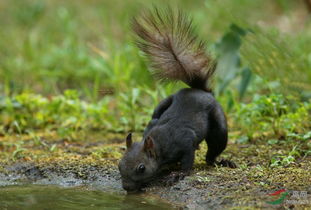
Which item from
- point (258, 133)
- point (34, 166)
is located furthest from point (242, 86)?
point (34, 166)

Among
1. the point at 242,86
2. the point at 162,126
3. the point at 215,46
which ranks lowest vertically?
the point at 162,126

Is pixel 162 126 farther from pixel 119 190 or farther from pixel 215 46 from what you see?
pixel 215 46

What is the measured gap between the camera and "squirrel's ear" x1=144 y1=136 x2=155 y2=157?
4.49 meters

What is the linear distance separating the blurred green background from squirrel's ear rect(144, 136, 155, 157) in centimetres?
63

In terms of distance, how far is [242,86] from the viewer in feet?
23.0

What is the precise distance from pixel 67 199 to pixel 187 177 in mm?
964

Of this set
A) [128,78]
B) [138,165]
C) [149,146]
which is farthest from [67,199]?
[128,78]

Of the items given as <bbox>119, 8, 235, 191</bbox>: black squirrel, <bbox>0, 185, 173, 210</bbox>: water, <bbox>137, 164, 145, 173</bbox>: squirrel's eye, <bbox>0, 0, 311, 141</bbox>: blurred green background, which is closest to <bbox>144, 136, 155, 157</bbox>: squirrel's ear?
<bbox>119, 8, 235, 191</bbox>: black squirrel

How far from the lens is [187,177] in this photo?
4.48 meters

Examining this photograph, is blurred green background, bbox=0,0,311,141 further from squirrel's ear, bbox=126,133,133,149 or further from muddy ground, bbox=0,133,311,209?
squirrel's ear, bbox=126,133,133,149

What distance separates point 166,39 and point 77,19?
8.63 meters

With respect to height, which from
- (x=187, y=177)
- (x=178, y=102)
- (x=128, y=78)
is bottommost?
(x=187, y=177)

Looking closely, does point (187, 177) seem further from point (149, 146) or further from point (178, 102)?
point (178, 102)

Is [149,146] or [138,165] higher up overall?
[149,146]
